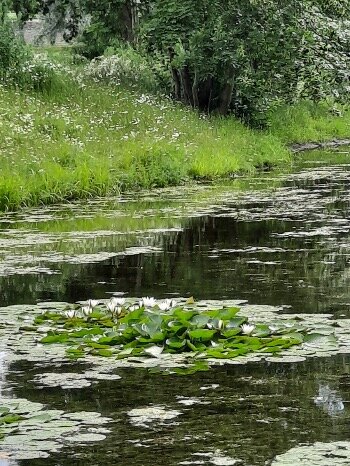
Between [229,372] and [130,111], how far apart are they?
1482cm

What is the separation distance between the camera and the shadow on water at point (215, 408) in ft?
14.5

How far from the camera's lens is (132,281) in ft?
29.0

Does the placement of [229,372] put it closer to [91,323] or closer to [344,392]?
[344,392]

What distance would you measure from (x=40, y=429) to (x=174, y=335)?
1.72 metres

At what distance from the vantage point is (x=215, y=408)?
505 cm

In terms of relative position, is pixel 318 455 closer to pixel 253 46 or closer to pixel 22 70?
pixel 22 70

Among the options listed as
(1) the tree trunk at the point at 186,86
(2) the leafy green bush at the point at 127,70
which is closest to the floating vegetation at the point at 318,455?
(2) the leafy green bush at the point at 127,70

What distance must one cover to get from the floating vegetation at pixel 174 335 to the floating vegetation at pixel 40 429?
1.10m

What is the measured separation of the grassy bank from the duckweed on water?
24.6 feet

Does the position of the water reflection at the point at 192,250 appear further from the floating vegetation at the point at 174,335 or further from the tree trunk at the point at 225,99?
the tree trunk at the point at 225,99

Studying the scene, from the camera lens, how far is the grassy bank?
15117 millimetres

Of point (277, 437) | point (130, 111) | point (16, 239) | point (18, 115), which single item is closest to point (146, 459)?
point (277, 437)

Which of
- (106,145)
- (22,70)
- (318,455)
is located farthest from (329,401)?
(22,70)

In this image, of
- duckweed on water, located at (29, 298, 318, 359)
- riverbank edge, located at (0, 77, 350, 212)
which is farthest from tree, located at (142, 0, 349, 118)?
duckweed on water, located at (29, 298, 318, 359)
